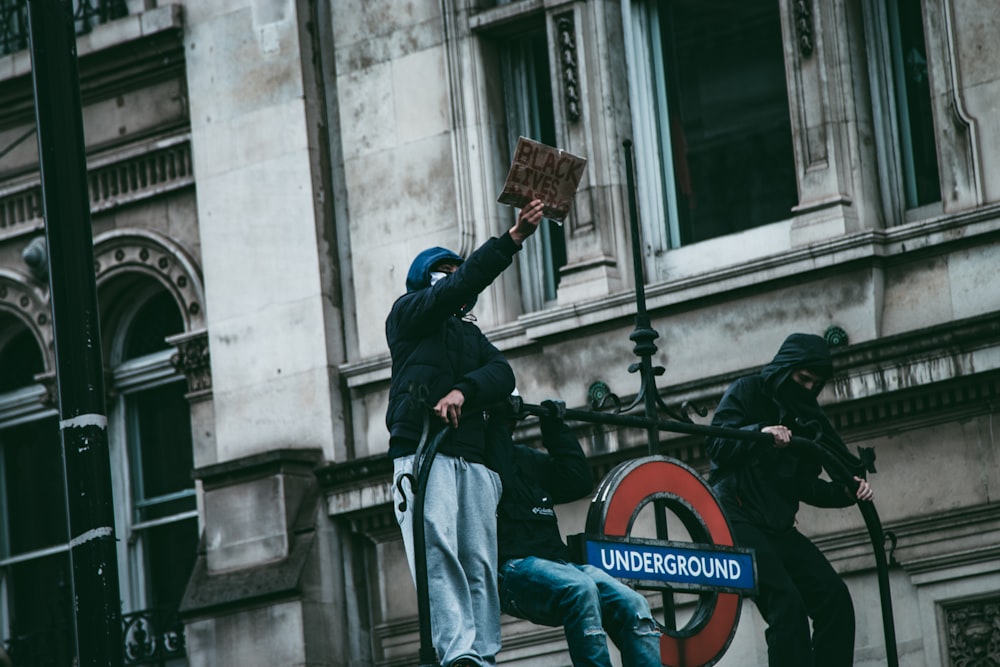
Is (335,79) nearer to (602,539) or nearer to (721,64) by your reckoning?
(721,64)

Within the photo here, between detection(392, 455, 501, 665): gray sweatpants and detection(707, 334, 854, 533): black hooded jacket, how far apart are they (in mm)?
2000

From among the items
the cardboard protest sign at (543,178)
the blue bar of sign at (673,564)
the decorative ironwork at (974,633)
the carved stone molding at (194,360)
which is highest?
the carved stone molding at (194,360)

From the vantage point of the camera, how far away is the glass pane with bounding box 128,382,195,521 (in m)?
19.3

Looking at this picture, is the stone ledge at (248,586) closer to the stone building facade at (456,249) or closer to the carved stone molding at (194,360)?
the stone building facade at (456,249)

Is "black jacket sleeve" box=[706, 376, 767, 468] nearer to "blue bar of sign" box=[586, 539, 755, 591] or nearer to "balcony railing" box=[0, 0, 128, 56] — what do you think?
"blue bar of sign" box=[586, 539, 755, 591]

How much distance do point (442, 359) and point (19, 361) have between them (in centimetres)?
1122

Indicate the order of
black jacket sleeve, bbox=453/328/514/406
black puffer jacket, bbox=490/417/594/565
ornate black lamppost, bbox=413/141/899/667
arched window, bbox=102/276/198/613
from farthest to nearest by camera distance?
1. arched window, bbox=102/276/198/613
2. black puffer jacket, bbox=490/417/594/565
3. black jacket sleeve, bbox=453/328/514/406
4. ornate black lamppost, bbox=413/141/899/667

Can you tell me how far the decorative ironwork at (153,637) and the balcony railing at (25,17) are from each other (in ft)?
17.3

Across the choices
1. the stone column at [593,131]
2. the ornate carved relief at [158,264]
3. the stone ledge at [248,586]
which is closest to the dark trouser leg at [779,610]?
the stone column at [593,131]

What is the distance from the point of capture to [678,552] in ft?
35.5

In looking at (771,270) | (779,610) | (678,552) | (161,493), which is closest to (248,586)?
(161,493)

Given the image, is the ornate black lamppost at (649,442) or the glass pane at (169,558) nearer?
the ornate black lamppost at (649,442)

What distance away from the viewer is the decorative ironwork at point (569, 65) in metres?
16.7

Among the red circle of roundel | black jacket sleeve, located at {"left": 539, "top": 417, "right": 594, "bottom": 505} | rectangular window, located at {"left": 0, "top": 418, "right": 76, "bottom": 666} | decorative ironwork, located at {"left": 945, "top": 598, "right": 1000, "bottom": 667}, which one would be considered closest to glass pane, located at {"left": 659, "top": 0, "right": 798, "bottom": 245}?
decorative ironwork, located at {"left": 945, "top": 598, "right": 1000, "bottom": 667}
